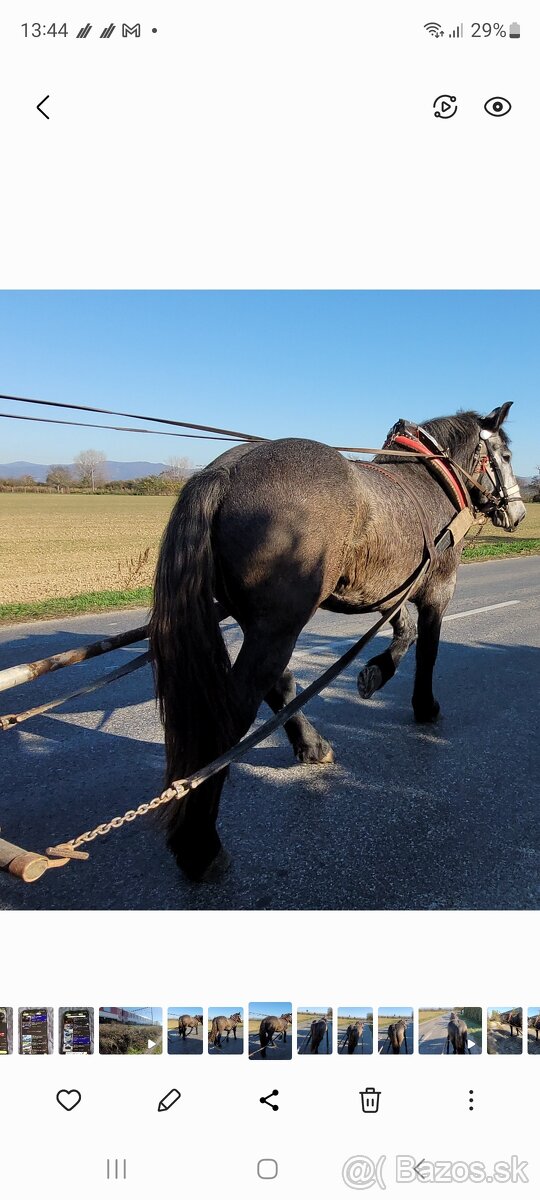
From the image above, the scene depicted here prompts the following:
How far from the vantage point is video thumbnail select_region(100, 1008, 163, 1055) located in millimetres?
1266

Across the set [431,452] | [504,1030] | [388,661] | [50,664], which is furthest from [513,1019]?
[431,452]

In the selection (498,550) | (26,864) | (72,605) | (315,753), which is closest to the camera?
(26,864)

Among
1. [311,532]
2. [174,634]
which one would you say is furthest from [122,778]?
[311,532]

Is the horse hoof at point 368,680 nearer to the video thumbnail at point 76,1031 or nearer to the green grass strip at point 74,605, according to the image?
the video thumbnail at point 76,1031

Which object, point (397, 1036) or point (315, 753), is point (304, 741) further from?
point (397, 1036)

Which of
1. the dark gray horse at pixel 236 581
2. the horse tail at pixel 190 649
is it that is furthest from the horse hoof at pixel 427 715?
the horse tail at pixel 190 649

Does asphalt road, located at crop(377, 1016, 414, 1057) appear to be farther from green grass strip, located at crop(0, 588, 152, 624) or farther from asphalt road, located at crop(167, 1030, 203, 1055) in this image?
green grass strip, located at crop(0, 588, 152, 624)

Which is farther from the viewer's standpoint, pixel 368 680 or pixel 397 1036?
pixel 368 680

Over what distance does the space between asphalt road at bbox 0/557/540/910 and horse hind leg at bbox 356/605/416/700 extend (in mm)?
470

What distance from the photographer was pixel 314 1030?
1293 mm

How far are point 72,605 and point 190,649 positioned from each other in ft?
22.9

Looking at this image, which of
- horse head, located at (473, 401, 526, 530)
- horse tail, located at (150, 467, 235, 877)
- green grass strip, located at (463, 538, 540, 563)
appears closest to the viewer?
horse tail, located at (150, 467, 235, 877)

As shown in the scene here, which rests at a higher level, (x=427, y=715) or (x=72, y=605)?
(x=72, y=605)
